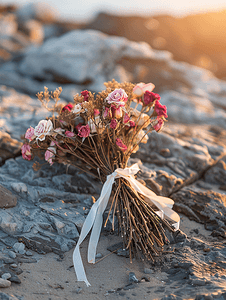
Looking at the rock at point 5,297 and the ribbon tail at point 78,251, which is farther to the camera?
the ribbon tail at point 78,251

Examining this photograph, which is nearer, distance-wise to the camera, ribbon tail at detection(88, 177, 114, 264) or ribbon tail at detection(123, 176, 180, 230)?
ribbon tail at detection(88, 177, 114, 264)

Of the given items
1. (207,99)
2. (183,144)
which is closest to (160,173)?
(183,144)

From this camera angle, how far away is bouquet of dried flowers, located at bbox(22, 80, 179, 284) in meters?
1.83

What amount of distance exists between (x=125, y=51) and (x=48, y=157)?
4123mm

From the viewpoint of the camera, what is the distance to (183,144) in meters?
3.14

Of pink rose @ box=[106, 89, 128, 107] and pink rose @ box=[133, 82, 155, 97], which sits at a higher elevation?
pink rose @ box=[133, 82, 155, 97]

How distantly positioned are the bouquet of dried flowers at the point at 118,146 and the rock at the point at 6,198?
333 mm

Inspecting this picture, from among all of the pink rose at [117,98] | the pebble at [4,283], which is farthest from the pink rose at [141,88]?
the pebble at [4,283]

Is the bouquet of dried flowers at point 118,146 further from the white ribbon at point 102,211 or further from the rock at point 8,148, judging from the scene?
the rock at point 8,148

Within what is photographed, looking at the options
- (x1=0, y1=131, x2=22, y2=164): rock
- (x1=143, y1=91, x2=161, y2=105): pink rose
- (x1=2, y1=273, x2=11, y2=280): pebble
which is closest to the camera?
(x1=2, y1=273, x2=11, y2=280): pebble

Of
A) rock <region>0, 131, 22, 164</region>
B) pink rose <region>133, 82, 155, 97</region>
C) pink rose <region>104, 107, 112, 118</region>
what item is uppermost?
pink rose <region>133, 82, 155, 97</region>

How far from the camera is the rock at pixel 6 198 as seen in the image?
1.95 meters

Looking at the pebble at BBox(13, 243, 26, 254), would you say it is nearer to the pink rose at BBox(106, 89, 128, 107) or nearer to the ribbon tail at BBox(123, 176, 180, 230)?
the ribbon tail at BBox(123, 176, 180, 230)

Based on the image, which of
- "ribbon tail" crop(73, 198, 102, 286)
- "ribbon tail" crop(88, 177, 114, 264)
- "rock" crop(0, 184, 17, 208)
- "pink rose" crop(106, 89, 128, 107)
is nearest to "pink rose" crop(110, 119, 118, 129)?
"pink rose" crop(106, 89, 128, 107)
